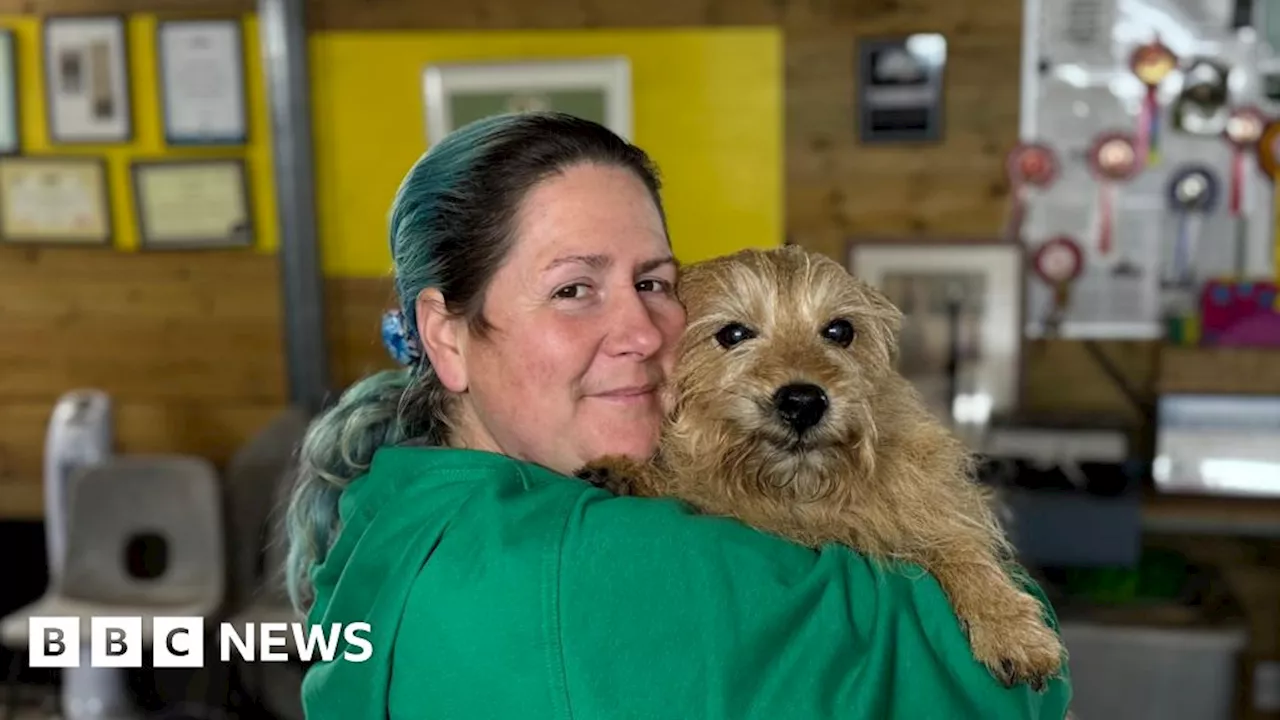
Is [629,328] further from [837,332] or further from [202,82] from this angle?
[202,82]

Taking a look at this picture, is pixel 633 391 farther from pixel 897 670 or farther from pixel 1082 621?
pixel 1082 621

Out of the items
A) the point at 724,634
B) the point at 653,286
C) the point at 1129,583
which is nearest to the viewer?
the point at 724,634

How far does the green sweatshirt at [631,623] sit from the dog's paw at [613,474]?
0.15 m

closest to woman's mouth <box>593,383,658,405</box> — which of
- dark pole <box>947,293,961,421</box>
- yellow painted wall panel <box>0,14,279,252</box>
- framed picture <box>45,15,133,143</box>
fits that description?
dark pole <box>947,293,961,421</box>

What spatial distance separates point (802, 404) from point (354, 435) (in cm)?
54

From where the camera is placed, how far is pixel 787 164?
3.85 m

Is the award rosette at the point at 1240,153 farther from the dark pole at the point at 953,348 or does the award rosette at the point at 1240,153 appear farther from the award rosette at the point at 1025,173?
the dark pole at the point at 953,348

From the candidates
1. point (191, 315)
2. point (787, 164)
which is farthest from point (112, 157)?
point (787, 164)

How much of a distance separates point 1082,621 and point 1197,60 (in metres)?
1.58

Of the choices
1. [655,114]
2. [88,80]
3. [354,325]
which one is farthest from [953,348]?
[88,80]

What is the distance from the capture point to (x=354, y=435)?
1532mm

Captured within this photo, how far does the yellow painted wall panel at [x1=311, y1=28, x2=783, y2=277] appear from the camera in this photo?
384 cm

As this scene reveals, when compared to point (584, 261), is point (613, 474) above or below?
below

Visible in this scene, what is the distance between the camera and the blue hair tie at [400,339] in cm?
153
